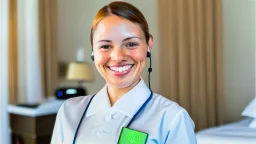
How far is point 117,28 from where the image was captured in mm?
690

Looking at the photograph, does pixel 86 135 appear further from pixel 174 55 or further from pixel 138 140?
pixel 174 55

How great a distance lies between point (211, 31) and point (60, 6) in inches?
28.8

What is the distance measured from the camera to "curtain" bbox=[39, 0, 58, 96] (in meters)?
1.77

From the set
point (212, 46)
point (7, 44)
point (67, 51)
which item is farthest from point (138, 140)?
point (7, 44)

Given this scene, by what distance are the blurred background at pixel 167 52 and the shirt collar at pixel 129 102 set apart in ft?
2.03

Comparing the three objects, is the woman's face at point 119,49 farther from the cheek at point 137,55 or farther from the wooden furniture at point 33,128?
the wooden furniture at point 33,128

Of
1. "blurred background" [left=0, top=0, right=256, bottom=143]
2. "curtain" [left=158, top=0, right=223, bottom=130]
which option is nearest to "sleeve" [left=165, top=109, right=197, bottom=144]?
"blurred background" [left=0, top=0, right=256, bottom=143]

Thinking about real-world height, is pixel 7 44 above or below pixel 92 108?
above

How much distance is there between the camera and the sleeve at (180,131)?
0.67 m

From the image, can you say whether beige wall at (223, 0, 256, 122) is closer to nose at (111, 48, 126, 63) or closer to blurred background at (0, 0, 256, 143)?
blurred background at (0, 0, 256, 143)

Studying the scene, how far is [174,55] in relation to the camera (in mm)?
1584

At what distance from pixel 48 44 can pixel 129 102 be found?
3.85 ft

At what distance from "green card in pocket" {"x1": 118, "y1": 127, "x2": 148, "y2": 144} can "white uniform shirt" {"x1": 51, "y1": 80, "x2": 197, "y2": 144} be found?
0.01 m

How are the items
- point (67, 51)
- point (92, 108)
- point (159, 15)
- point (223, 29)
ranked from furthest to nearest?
point (67, 51)
point (223, 29)
point (159, 15)
point (92, 108)
